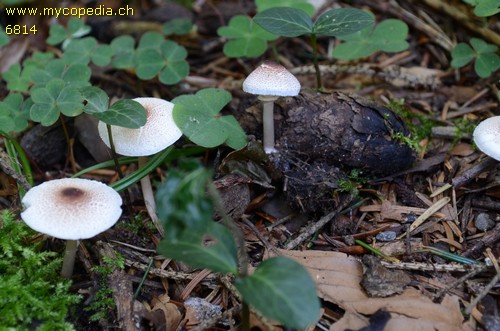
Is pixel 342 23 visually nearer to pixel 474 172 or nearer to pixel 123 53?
pixel 474 172

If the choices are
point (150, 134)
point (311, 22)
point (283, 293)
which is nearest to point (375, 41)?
point (311, 22)

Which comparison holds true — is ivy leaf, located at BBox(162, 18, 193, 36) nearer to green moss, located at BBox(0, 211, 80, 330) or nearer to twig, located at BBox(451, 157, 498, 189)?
green moss, located at BBox(0, 211, 80, 330)

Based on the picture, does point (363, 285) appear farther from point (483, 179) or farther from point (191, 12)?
point (191, 12)

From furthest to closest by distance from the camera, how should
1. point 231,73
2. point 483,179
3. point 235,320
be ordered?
point 231,73, point 483,179, point 235,320

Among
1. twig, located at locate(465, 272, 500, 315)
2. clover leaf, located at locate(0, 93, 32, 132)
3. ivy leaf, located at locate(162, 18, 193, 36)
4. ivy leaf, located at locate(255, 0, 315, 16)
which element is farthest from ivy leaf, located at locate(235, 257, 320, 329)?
ivy leaf, located at locate(162, 18, 193, 36)

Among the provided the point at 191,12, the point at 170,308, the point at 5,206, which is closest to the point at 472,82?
the point at 191,12

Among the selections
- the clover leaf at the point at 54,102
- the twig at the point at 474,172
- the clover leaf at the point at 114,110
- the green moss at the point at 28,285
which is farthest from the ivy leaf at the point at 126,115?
the twig at the point at 474,172
